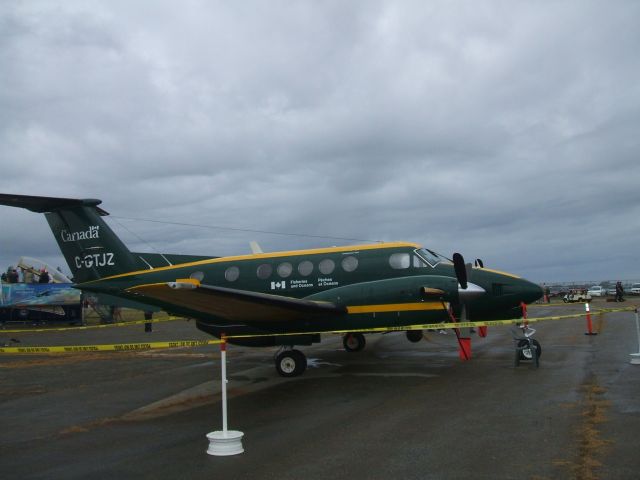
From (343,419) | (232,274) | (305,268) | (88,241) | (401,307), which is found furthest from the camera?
(88,241)

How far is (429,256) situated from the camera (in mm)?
13211

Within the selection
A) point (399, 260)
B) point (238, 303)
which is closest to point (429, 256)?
point (399, 260)

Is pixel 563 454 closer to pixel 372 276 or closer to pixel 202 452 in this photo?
pixel 202 452

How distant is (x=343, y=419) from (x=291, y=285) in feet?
21.0

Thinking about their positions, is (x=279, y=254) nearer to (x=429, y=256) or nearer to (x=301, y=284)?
(x=301, y=284)

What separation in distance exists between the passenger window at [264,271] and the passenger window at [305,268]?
0.81 metres

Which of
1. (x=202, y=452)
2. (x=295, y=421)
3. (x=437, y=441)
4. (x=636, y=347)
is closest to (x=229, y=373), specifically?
(x=295, y=421)

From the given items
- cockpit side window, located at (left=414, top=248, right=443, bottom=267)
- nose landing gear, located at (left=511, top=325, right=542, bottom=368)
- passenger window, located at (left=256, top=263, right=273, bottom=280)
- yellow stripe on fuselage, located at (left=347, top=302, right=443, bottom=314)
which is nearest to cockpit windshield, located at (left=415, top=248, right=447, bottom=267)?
cockpit side window, located at (left=414, top=248, right=443, bottom=267)

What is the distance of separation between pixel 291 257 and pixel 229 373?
10.9 ft

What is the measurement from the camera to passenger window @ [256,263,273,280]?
14.0 metres

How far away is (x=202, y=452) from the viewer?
6.09 meters

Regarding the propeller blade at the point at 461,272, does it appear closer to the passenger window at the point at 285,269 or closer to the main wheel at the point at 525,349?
the main wheel at the point at 525,349

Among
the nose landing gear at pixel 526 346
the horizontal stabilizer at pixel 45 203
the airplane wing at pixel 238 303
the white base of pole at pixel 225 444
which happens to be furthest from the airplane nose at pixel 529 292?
the horizontal stabilizer at pixel 45 203

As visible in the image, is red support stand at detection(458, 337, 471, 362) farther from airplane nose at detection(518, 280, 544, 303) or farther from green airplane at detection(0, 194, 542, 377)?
airplane nose at detection(518, 280, 544, 303)
